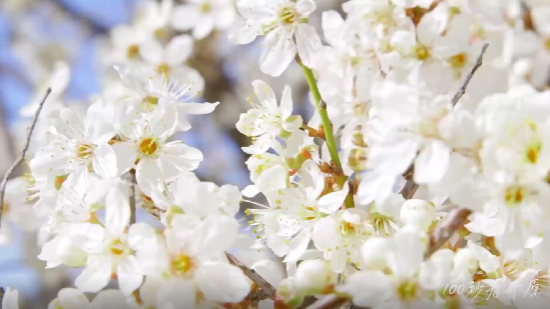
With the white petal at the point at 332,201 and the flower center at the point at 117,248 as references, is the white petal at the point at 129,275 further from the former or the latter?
the white petal at the point at 332,201

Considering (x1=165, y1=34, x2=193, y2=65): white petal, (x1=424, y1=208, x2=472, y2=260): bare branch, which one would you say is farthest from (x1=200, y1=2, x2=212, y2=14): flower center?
(x1=424, y1=208, x2=472, y2=260): bare branch

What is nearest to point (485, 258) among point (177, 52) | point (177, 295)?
point (177, 295)

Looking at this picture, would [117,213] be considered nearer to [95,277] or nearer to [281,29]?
[95,277]

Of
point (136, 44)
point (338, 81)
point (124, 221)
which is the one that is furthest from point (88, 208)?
point (136, 44)

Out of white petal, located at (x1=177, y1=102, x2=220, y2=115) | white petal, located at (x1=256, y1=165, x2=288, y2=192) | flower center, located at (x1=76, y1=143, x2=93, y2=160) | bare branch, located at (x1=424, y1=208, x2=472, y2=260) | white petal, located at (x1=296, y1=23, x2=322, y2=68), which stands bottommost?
white petal, located at (x1=256, y1=165, x2=288, y2=192)

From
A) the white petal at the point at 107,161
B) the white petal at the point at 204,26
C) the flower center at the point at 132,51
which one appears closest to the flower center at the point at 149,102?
the white petal at the point at 107,161

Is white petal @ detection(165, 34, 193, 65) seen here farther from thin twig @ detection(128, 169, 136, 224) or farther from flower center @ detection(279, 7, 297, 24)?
thin twig @ detection(128, 169, 136, 224)
